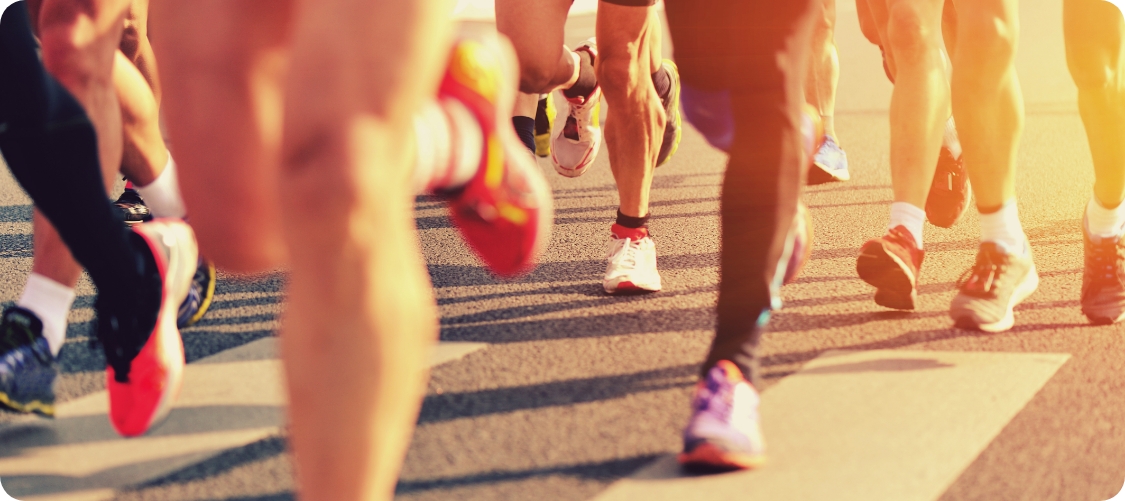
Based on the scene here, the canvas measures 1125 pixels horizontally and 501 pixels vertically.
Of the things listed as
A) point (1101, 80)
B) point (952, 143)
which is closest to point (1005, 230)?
point (1101, 80)

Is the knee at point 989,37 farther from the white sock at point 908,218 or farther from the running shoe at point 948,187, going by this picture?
the running shoe at point 948,187

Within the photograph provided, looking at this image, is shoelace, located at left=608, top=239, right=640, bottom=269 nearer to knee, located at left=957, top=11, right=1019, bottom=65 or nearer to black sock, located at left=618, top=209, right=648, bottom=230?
black sock, located at left=618, top=209, right=648, bottom=230

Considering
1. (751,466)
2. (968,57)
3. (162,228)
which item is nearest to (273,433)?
(162,228)

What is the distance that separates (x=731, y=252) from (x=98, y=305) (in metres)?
1.36

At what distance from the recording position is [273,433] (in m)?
2.54

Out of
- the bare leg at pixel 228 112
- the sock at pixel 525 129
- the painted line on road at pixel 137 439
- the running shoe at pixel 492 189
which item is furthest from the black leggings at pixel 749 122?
the sock at pixel 525 129

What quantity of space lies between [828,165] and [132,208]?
3.28m

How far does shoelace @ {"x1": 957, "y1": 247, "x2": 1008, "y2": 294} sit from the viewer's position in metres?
3.32

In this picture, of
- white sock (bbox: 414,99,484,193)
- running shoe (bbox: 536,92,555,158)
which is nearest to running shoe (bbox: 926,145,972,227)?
running shoe (bbox: 536,92,555,158)

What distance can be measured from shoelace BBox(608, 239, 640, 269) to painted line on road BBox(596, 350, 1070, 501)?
0.85 metres

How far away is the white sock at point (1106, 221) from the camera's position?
11.3ft

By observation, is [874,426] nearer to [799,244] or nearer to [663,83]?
[799,244]

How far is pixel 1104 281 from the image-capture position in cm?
340

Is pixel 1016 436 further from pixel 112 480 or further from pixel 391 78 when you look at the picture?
pixel 112 480
